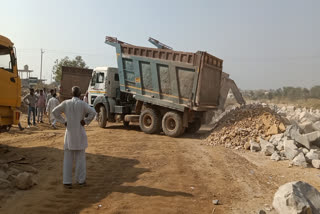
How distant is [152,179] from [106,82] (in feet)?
25.8

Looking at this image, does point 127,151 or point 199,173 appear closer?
point 199,173

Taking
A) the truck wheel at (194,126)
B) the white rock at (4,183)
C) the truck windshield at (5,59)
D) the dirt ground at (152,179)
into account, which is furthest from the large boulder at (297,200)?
the truck wheel at (194,126)

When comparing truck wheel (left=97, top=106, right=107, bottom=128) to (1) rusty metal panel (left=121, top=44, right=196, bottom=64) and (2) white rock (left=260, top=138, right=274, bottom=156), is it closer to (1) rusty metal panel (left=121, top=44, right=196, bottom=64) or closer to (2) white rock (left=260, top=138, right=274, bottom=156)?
(1) rusty metal panel (left=121, top=44, right=196, bottom=64)

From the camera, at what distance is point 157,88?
10914 mm

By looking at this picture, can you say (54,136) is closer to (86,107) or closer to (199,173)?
(86,107)

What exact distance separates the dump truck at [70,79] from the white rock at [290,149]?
16154 millimetres

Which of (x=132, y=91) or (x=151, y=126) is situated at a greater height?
(x=132, y=91)

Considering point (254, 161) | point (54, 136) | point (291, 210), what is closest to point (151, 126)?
point (54, 136)

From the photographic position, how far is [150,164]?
626 centimetres

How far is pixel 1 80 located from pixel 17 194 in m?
3.07

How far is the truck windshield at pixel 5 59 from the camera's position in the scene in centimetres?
644

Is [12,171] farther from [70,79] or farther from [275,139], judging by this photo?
[70,79]

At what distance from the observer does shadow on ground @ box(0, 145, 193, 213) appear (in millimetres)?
3861

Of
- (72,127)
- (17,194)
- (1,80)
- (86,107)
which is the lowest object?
→ (17,194)
